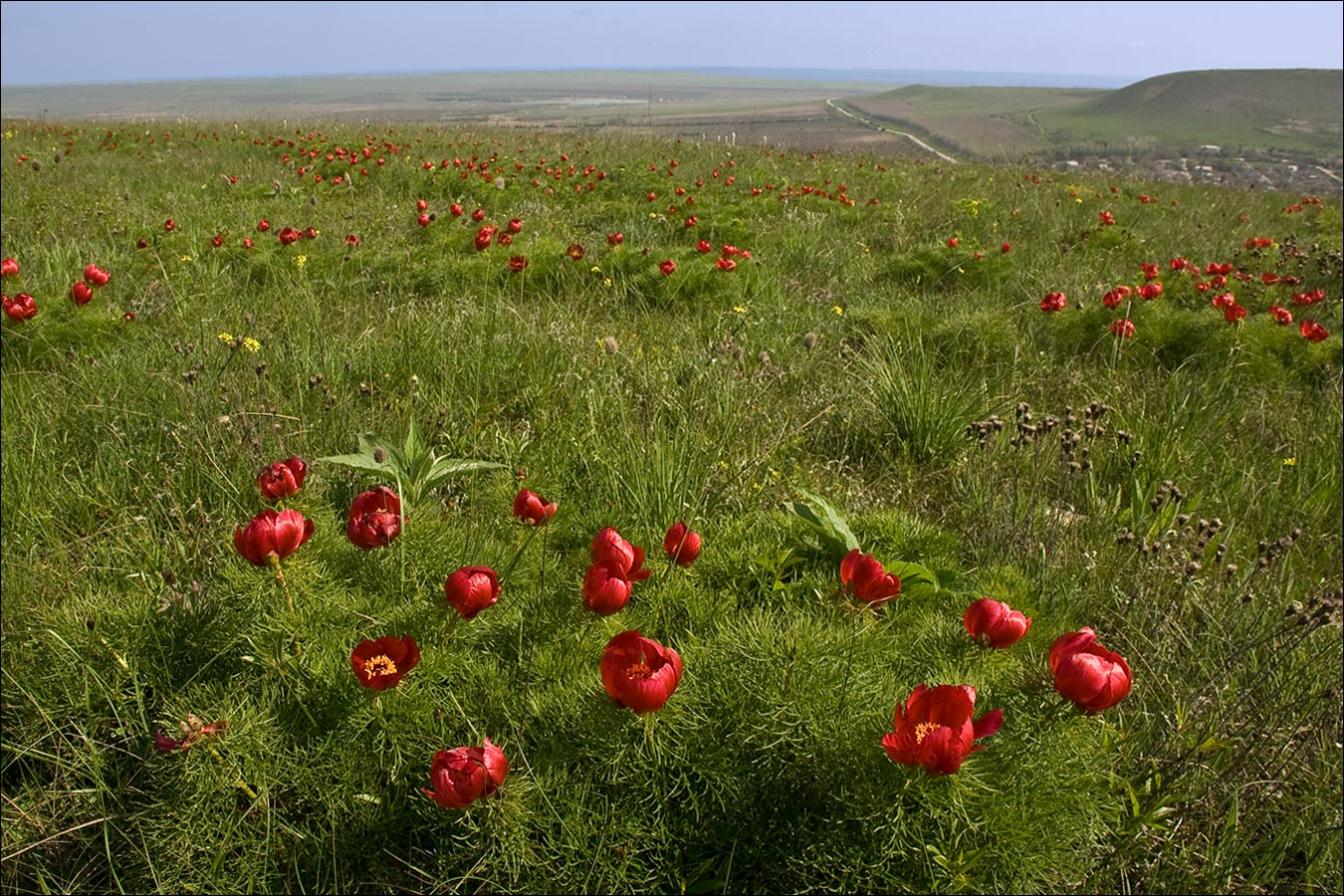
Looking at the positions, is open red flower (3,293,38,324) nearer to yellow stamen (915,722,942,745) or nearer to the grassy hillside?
yellow stamen (915,722,942,745)

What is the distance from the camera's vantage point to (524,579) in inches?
71.6

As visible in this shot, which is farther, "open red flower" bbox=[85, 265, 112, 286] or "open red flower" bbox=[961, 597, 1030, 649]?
"open red flower" bbox=[85, 265, 112, 286]

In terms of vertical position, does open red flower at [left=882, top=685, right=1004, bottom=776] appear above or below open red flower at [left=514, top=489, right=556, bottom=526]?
below

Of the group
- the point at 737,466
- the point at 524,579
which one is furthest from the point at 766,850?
the point at 737,466

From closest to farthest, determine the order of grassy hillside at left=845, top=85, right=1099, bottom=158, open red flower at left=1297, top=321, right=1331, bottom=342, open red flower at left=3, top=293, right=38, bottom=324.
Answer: open red flower at left=3, top=293, right=38, bottom=324 → open red flower at left=1297, top=321, right=1331, bottom=342 → grassy hillside at left=845, top=85, right=1099, bottom=158

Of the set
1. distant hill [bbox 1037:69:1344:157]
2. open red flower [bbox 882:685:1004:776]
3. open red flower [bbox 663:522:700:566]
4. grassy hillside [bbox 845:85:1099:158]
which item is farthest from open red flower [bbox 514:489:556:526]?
distant hill [bbox 1037:69:1344:157]

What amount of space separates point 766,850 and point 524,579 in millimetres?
819

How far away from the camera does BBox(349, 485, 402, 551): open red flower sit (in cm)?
158

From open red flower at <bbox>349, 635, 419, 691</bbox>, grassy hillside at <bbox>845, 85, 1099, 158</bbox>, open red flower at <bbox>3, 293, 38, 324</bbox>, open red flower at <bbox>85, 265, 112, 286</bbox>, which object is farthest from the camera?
grassy hillside at <bbox>845, 85, 1099, 158</bbox>

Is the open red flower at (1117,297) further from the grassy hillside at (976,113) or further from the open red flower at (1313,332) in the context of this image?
the grassy hillside at (976,113)

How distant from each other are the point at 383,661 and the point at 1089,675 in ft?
3.91

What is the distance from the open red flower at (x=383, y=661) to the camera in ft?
4.25

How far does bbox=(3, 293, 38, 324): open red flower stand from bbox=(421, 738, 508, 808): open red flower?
126 inches

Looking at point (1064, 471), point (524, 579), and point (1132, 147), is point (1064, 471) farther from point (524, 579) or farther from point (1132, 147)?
point (1132, 147)
